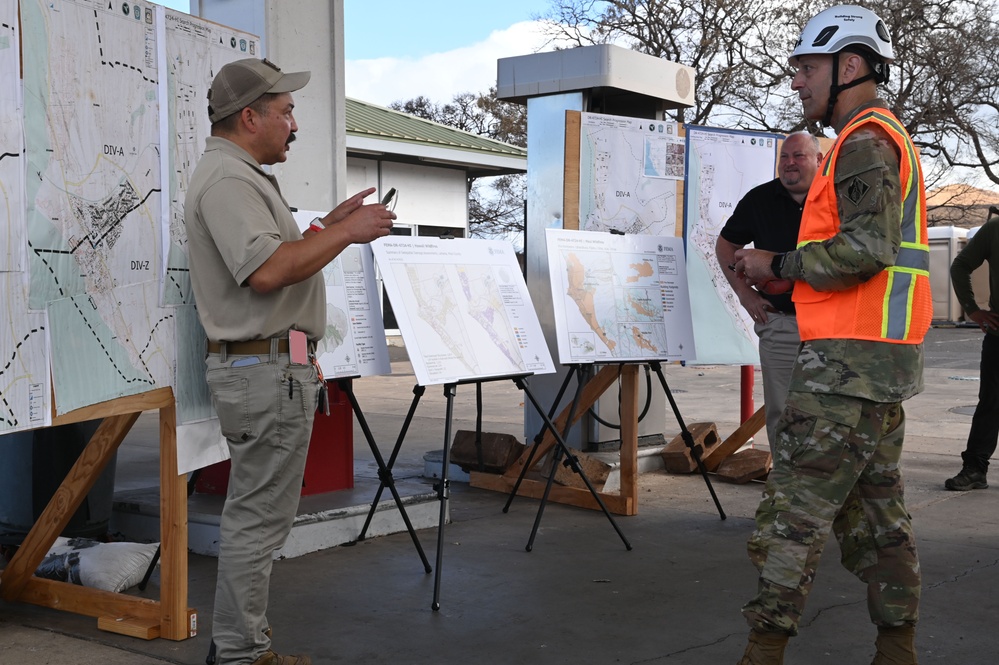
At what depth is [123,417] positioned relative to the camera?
12.2ft

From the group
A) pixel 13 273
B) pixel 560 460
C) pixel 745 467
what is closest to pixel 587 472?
pixel 560 460

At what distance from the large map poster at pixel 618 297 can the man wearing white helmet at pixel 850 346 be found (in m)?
2.23

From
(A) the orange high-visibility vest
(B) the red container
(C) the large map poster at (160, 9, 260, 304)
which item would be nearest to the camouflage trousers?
(A) the orange high-visibility vest

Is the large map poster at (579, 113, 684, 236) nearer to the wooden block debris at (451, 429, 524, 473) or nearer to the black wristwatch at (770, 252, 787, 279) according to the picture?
the wooden block debris at (451, 429, 524, 473)

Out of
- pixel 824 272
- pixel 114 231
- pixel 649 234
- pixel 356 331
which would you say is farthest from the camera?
pixel 649 234

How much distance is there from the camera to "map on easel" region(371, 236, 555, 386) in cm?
456

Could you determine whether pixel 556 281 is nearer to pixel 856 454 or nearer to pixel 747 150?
pixel 747 150

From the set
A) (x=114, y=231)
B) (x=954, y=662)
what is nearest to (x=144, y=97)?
(x=114, y=231)

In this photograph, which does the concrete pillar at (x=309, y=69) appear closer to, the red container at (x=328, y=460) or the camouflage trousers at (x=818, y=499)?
the red container at (x=328, y=460)

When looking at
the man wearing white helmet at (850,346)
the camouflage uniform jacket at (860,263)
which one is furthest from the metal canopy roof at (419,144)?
the camouflage uniform jacket at (860,263)

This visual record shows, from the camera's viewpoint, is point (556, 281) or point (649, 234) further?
point (649, 234)

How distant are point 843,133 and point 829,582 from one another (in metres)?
2.17

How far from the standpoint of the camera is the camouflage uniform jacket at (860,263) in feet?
9.59

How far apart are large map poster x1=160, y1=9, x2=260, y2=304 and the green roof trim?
42.4 ft
